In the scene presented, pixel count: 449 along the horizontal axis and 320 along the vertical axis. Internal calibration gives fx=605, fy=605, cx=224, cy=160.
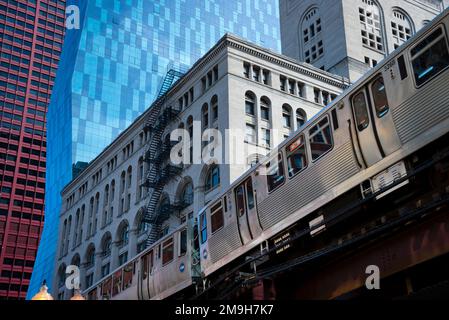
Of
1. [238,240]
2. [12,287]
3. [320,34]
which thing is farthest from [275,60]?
[12,287]

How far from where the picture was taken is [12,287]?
4754 inches

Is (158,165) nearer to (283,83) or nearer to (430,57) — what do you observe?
(283,83)

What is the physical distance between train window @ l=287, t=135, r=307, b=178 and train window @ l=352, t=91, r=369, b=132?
7.64ft

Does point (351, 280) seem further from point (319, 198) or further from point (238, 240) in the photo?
point (238, 240)

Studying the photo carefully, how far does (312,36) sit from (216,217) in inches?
1960

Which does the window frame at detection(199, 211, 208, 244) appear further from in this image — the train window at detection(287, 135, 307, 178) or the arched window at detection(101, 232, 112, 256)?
the arched window at detection(101, 232, 112, 256)

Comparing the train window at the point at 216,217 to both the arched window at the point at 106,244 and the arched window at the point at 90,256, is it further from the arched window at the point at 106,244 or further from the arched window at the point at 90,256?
the arched window at the point at 90,256

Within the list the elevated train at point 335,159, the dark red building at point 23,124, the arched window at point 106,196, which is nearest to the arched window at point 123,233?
the arched window at point 106,196

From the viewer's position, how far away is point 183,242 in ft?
81.9

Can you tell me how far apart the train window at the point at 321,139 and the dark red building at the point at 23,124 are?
11444 centimetres

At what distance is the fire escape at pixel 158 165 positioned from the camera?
4988cm

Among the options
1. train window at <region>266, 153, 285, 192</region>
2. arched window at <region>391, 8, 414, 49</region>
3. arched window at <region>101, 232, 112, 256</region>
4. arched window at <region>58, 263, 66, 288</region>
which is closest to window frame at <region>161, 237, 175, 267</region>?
train window at <region>266, 153, 285, 192</region>

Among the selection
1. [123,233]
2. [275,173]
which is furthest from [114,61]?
[275,173]

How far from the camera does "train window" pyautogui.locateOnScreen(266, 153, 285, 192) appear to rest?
1902cm
